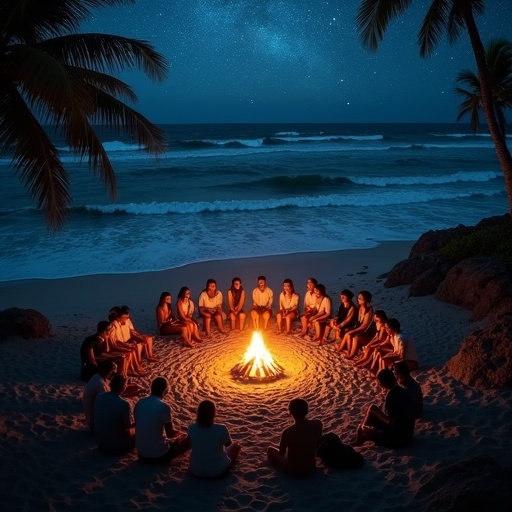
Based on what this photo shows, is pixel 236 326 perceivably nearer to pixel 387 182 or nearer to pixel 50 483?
pixel 50 483

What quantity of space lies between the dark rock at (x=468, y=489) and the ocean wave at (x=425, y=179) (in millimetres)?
30522

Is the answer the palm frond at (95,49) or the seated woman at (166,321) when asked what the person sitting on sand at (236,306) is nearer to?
the seated woman at (166,321)

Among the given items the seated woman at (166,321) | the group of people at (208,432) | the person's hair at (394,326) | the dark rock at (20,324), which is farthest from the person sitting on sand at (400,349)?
the dark rock at (20,324)

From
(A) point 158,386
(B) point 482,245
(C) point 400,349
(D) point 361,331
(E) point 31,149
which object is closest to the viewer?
(A) point 158,386

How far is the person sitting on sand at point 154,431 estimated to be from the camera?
5.13 metres

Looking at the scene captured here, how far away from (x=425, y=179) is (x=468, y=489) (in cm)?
3312

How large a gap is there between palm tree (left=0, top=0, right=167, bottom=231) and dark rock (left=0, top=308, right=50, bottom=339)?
9.03 feet

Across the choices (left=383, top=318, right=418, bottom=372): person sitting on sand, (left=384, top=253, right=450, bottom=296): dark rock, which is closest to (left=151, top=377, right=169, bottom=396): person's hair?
(left=383, top=318, right=418, bottom=372): person sitting on sand

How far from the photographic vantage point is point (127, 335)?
8164 millimetres

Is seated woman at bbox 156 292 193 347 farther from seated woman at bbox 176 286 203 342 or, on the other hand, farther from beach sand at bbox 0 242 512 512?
beach sand at bbox 0 242 512 512

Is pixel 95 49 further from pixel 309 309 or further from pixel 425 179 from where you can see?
pixel 425 179

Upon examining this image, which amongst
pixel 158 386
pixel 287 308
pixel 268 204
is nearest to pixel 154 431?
pixel 158 386

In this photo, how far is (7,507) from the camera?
434cm

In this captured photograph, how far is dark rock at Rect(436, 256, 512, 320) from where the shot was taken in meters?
8.95
